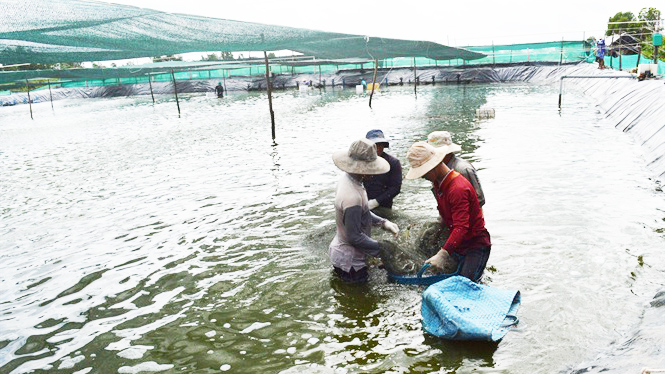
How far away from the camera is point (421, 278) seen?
18.1 feet

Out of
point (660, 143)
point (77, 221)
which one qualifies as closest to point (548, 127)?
point (660, 143)

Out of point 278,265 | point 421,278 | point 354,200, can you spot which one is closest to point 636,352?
point 421,278

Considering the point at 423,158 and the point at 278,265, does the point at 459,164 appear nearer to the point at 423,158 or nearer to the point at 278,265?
the point at 423,158

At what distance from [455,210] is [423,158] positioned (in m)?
0.61

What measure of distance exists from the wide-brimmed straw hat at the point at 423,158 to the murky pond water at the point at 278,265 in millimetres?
1411

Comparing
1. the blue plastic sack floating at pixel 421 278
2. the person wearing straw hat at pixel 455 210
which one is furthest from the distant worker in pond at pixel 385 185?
the person wearing straw hat at pixel 455 210

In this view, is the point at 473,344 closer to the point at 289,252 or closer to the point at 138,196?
the point at 289,252

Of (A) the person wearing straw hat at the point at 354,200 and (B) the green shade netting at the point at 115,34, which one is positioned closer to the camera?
(A) the person wearing straw hat at the point at 354,200

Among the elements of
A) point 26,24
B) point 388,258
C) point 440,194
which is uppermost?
point 26,24

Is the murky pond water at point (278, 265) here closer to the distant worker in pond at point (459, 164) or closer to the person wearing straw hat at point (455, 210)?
the person wearing straw hat at point (455, 210)

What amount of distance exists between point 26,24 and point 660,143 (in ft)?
42.9

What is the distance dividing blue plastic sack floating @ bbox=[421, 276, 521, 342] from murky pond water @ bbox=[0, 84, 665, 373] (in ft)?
0.52

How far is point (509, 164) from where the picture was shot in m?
11.8

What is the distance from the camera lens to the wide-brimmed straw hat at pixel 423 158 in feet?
16.0
